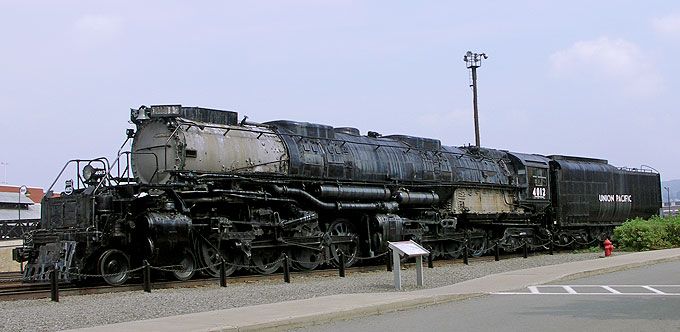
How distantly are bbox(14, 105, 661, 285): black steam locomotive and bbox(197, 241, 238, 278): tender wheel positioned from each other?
1.2 inches

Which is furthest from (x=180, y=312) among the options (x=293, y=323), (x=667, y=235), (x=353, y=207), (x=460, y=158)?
(x=667, y=235)

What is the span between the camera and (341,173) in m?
21.4

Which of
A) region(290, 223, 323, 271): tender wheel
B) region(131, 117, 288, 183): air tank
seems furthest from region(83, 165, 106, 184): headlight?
region(290, 223, 323, 271): tender wheel

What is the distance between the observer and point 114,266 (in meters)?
16.4

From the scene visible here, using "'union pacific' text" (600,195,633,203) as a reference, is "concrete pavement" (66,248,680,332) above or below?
below

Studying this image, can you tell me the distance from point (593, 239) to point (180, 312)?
82.2 ft

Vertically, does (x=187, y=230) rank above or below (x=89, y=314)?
above

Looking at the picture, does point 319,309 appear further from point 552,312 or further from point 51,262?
point 51,262

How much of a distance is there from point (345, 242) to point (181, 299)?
26.4ft

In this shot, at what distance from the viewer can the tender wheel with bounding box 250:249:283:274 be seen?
19109mm

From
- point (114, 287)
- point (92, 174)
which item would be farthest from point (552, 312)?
point (92, 174)

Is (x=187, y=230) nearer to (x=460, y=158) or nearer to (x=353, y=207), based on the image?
(x=353, y=207)

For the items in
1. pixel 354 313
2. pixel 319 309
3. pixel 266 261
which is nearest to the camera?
pixel 354 313

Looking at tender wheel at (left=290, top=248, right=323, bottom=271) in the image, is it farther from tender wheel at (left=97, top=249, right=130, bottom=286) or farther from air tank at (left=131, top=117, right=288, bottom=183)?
tender wheel at (left=97, top=249, right=130, bottom=286)
